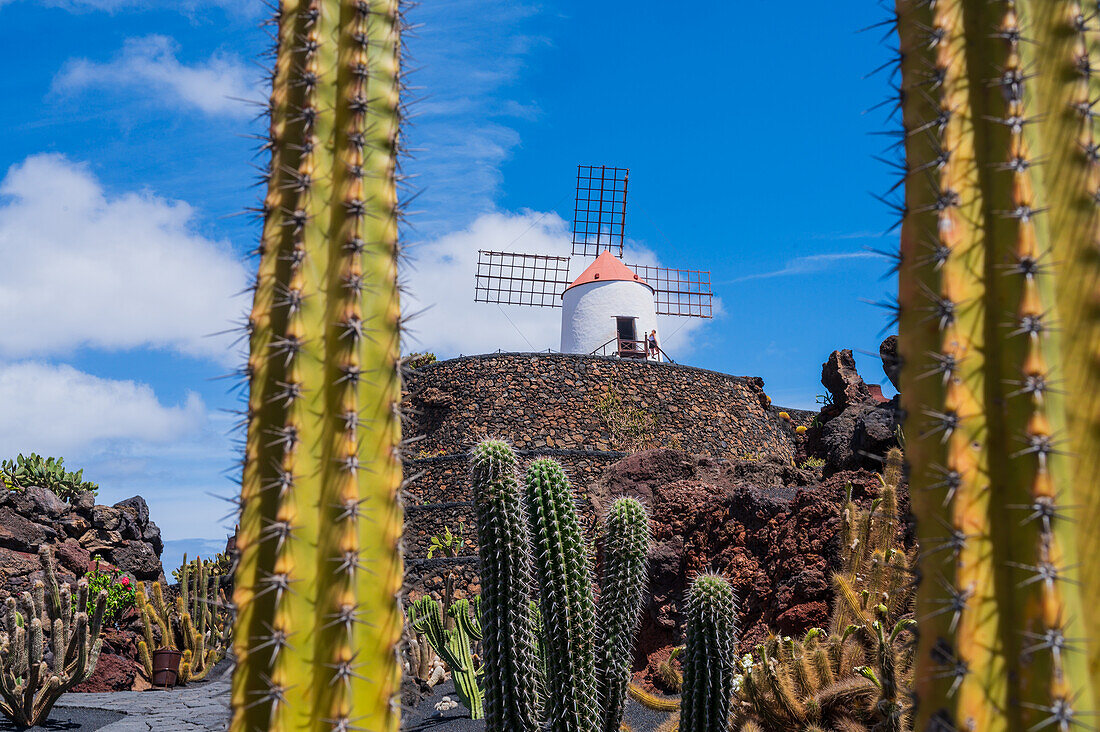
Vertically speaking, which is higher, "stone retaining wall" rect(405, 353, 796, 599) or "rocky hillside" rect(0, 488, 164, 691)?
"stone retaining wall" rect(405, 353, 796, 599)

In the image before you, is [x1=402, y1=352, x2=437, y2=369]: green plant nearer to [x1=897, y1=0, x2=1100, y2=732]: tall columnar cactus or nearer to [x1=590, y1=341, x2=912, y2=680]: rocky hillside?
[x1=590, y1=341, x2=912, y2=680]: rocky hillside

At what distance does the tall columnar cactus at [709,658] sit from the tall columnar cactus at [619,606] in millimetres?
452

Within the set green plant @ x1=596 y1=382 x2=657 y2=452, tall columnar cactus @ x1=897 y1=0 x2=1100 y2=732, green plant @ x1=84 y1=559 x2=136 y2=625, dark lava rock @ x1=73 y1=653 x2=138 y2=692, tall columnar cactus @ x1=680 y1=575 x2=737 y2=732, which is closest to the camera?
tall columnar cactus @ x1=897 y1=0 x2=1100 y2=732

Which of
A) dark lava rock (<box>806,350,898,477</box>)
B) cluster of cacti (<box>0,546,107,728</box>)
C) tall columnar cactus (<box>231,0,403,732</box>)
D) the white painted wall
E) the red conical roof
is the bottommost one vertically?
cluster of cacti (<box>0,546,107,728</box>)

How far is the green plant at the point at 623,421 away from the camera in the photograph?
22.3 meters

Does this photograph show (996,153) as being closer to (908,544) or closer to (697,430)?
(908,544)

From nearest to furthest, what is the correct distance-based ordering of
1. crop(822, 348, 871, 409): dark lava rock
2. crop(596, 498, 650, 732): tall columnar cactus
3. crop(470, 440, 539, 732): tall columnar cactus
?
crop(470, 440, 539, 732): tall columnar cactus
crop(596, 498, 650, 732): tall columnar cactus
crop(822, 348, 871, 409): dark lava rock

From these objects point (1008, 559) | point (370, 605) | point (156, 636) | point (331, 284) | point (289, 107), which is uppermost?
point (289, 107)

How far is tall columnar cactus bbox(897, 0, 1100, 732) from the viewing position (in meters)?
1.89

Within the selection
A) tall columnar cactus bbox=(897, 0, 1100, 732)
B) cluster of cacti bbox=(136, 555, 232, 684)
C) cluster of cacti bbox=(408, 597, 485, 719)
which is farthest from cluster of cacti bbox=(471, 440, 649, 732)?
cluster of cacti bbox=(136, 555, 232, 684)

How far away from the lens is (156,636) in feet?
47.5

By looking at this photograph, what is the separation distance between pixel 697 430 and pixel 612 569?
18556mm

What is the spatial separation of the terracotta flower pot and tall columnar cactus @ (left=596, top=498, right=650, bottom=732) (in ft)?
31.7

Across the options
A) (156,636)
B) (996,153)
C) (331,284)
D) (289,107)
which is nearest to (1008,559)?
(996,153)
